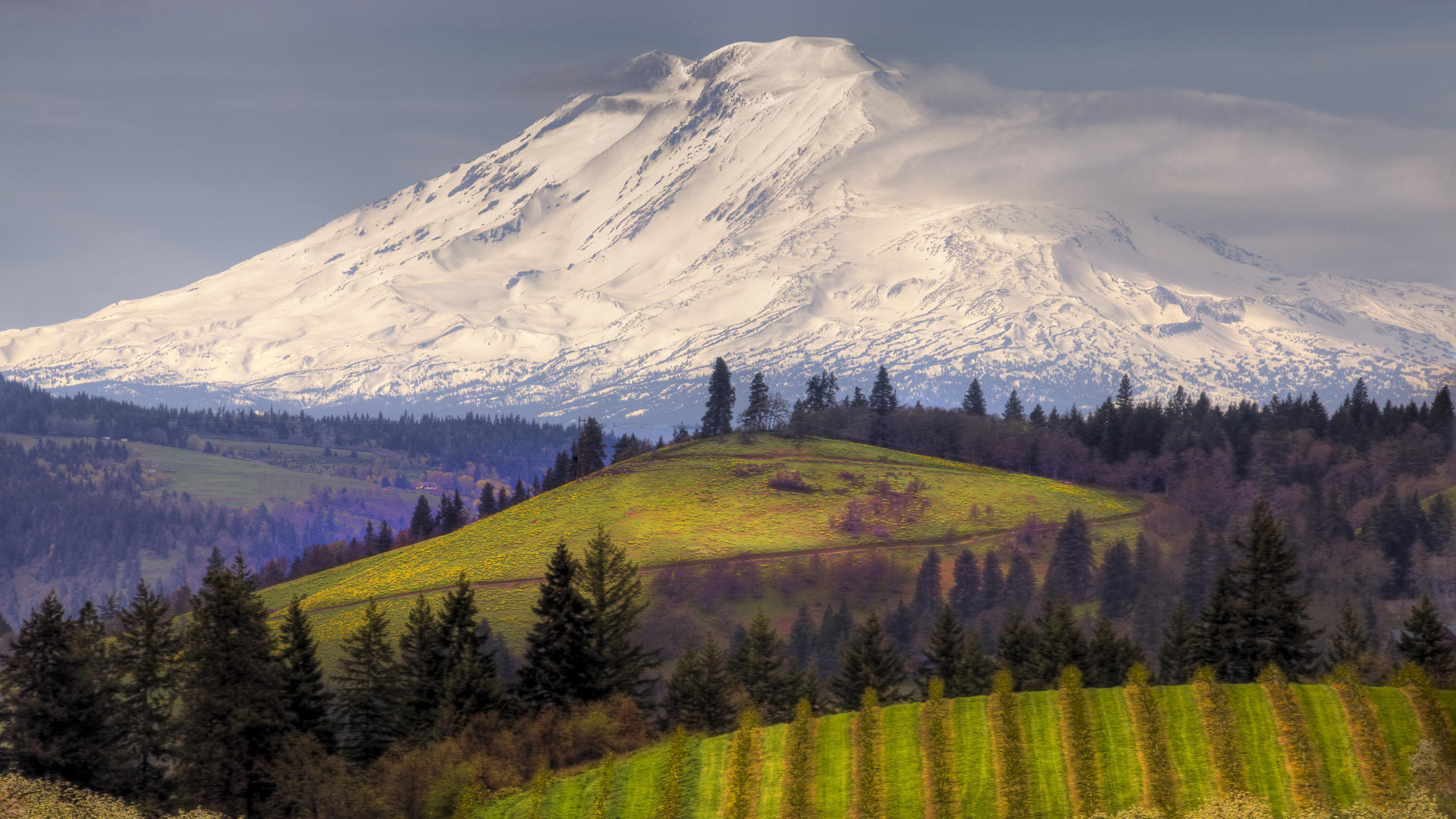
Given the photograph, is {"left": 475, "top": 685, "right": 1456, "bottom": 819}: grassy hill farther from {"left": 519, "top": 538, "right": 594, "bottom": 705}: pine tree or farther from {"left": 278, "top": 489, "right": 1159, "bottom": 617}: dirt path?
{"left": 278, "top": 489, "right": 1159, "bottom": 617}: dirt path

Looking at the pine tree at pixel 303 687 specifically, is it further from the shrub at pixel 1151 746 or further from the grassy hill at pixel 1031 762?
the shrub at pixel 1151 746

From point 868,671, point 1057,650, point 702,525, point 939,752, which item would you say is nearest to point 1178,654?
point 1057,650

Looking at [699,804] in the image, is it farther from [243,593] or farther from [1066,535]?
[1066,535]

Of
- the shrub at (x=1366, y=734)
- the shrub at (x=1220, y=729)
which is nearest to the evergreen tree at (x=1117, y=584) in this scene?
the shrub at (x=1366, y=734)

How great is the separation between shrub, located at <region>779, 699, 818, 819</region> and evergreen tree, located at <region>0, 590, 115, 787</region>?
38644mm

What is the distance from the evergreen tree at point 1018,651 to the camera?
87500 mm

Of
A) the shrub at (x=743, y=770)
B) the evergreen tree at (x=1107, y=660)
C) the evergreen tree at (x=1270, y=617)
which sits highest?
the evergreen tree at (x=1270, y=617)

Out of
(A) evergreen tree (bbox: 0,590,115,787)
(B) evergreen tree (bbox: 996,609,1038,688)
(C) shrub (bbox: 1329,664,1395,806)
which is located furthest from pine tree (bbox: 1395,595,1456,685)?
(A) evergreen tree (bbox: 0,590,115,787)

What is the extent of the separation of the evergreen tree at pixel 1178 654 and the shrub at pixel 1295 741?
12.4 metres

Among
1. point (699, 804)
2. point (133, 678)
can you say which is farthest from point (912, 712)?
point (133, 678)

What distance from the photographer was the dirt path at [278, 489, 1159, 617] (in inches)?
6063

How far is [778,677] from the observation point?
91062 millimetres

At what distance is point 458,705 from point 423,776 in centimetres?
960

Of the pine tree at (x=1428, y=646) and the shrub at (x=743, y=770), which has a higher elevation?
the pine tree at (x=1428, y=646)
